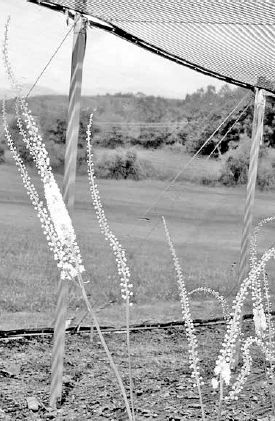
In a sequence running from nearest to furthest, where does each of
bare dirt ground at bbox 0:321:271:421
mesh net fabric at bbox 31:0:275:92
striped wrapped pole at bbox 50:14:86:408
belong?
mesh net fabric at bbox 31:0:275:92 → striped wrapped pole at bbox 50:14:86:408 → bare dirt ground at bbox 0:321:271:421

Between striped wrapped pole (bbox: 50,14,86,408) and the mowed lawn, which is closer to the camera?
striped wrapped pole (bbox: 50,14,86,408)

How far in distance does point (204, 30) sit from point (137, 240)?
123 inches

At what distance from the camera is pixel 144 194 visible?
5.51 metres

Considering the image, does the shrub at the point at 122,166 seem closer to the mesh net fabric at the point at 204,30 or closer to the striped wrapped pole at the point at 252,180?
the mesh net fabric at the point at 204,30

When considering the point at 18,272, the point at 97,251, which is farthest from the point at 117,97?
the point at 18,272

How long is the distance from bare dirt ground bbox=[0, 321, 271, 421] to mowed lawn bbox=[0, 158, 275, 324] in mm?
1197

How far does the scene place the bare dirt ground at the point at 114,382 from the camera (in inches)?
106

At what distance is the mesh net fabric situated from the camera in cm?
222

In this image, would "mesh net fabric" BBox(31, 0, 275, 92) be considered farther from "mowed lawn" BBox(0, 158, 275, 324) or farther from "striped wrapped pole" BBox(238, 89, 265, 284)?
"mowed lawn" BBox(0, 158, 275, 324)

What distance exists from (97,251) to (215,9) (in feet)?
10.9

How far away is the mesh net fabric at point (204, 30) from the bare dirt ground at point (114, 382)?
1291 millimetres

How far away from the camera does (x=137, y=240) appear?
221 inches

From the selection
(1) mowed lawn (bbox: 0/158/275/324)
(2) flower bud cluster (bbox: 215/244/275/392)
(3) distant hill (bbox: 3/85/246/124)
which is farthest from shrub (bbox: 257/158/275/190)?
(2) flower bud cluster (bbox: 215/244/275/392)

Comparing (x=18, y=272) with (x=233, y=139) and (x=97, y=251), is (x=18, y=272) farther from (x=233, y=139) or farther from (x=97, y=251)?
(x=233, y=139)
